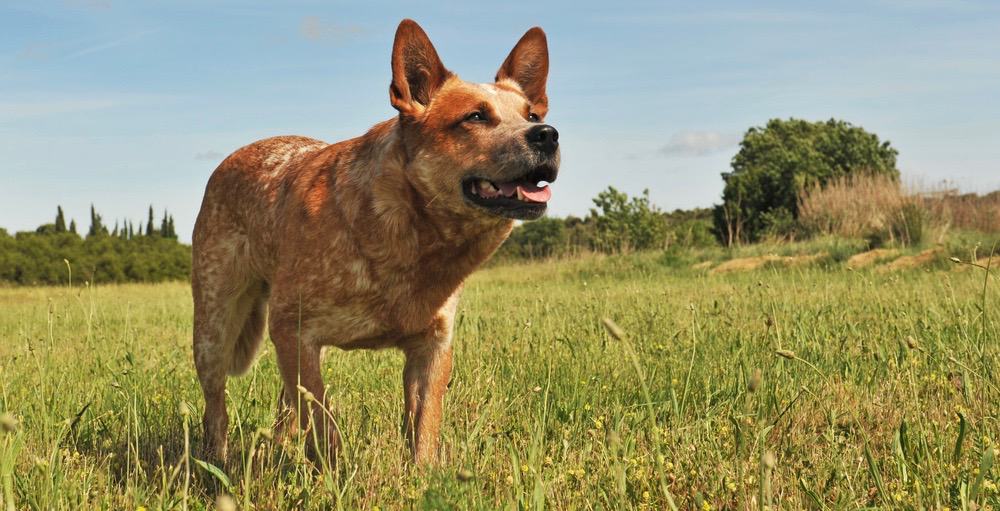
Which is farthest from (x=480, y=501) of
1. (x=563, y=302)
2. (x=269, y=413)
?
(x=563, y=302)

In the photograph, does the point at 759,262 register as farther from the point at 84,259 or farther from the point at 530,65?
the point at 84,259

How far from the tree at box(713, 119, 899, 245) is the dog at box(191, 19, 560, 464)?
33795 millimetres

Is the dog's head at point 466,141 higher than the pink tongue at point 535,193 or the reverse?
higher

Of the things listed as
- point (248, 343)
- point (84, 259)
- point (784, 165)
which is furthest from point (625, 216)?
point (248, 343)

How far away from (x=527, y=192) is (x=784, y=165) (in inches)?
1762

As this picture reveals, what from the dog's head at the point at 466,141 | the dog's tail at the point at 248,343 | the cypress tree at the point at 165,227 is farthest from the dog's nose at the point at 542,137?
the cypress tree at the point at 165,227

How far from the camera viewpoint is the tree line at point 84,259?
916 inches

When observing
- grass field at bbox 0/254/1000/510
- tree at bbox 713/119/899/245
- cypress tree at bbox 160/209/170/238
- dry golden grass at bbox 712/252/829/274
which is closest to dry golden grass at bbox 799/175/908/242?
dry golden grass at bbox 712/252/829/274

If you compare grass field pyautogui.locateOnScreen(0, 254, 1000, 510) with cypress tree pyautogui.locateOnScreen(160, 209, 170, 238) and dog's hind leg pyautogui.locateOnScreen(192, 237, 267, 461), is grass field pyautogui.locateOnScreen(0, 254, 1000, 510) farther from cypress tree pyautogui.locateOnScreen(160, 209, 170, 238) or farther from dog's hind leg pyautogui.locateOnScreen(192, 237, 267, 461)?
cypress tree pyautogui.locateOnScreen(160, 209, 170, 238)

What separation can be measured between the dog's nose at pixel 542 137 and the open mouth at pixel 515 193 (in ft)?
0.29

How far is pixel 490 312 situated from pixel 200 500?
20.5 ft

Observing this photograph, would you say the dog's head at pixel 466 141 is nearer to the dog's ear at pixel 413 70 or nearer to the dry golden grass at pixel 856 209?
the dog's ear at pixel 413 70

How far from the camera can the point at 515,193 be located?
380 cm

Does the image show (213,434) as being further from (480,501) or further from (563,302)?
(563,302)
